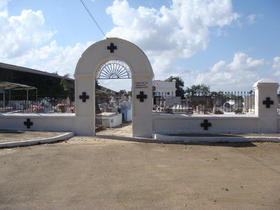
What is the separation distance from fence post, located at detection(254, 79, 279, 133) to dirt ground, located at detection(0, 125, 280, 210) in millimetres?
2178

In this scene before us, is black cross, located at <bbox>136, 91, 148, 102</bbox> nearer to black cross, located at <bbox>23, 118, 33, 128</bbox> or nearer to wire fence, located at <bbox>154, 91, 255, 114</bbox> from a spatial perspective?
wire fence, located at <bbox>154, 91, 255, 114</bbox>

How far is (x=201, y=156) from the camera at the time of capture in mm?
7203

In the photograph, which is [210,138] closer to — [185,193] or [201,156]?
[201,156]

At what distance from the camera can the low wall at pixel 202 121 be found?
34.2 feet

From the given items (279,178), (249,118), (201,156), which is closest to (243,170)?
(279,178)

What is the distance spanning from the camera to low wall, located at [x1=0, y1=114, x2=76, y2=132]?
10.9 meters

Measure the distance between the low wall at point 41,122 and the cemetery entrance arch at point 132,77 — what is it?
0.44 m

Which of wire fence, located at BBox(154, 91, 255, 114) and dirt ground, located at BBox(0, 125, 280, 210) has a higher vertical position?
wire fence, located at BBox(154, 91, 255, 114)

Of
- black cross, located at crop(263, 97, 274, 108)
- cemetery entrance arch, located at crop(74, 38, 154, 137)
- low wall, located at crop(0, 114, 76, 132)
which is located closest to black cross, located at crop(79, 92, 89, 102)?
cemetery entrance arch, located at crop(74, 38, 154, 137)

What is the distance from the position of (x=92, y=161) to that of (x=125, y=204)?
9.48 feet

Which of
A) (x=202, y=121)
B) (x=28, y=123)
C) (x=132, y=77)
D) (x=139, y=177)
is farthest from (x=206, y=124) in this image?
(x=28, y=123)

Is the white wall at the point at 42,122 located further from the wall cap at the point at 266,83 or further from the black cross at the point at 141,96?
the wall cap at the point at 266,83

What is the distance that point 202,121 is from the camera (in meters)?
10.5

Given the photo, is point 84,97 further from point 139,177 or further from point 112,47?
point 139,177
